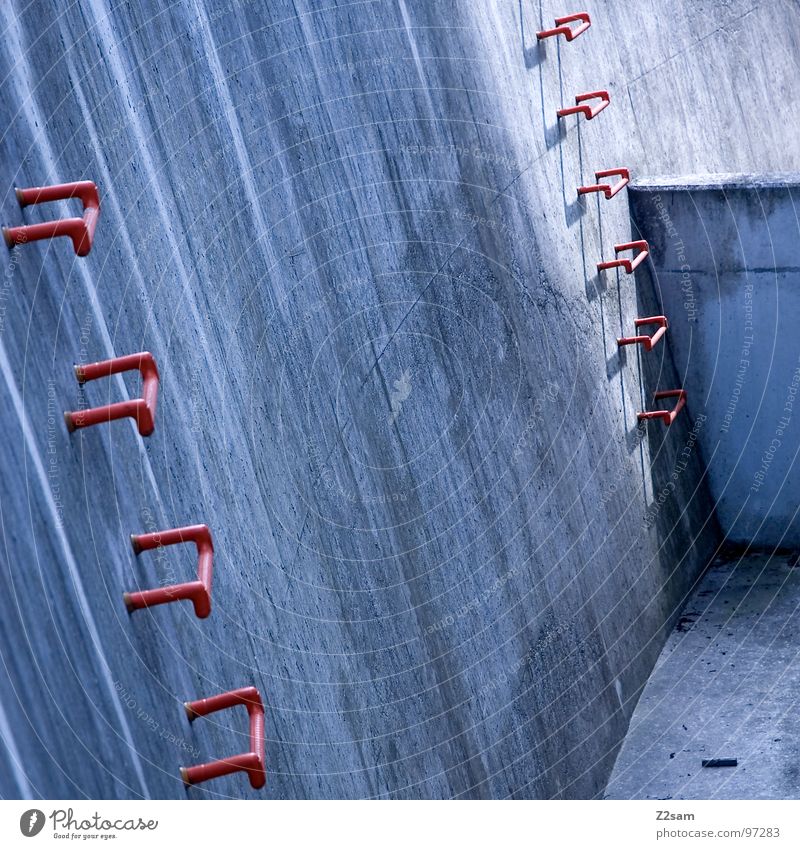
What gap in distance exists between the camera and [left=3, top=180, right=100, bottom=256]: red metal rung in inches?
141

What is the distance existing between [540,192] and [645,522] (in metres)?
1.66

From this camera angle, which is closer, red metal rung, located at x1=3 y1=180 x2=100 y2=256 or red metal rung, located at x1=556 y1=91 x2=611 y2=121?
red metal rung, located at x1=3 y1=180 x2=100 y2=256

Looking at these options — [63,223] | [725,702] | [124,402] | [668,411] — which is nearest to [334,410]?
[124,402]

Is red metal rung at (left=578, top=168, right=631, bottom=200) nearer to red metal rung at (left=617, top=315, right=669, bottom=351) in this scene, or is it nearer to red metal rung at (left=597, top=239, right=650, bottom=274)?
red metal rung at (left=597, top=239, right=650, bottom=274)

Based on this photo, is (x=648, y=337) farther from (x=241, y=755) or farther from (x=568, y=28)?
(x=241, y=755)

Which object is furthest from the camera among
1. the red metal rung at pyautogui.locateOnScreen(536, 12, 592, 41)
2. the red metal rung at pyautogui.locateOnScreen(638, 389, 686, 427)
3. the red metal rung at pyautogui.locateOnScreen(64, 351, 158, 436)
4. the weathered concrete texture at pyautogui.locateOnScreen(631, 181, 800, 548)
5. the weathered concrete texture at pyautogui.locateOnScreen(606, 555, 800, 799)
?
the weathered concrete texture at pyautogui.locateOnScreen(631, 181, 800, 548)

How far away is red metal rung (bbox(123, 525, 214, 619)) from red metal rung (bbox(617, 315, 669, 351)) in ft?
12.4

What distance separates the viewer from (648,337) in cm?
728

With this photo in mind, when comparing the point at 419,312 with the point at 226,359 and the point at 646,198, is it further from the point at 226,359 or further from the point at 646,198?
the point at 646,198

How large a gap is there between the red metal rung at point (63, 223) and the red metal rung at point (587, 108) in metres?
3.68

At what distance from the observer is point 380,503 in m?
5.21

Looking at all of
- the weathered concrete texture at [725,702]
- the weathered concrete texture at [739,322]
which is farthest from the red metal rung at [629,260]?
the weathered concrete texture at [725,702]

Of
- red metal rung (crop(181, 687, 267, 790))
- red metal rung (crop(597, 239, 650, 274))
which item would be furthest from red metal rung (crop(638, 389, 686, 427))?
red metal rung (crop(181, 687, 267, 790))
